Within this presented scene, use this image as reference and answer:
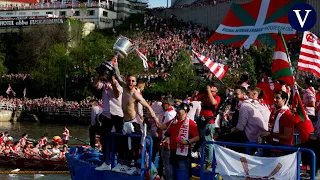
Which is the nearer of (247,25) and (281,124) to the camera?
(281,124)

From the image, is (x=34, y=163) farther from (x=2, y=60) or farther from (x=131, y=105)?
(x=2, y=60)

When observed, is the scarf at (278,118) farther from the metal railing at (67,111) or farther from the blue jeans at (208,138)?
the metal railing at (67,111)

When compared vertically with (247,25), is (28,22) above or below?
above

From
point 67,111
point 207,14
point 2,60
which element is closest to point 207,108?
point 67,111

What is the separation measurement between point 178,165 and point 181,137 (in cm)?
56

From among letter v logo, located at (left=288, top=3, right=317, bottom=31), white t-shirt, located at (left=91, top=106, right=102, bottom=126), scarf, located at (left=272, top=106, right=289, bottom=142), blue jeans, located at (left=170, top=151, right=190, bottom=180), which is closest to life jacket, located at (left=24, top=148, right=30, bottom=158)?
white t-shirt, located at (left=91, top=106, right=102, bottom=126)

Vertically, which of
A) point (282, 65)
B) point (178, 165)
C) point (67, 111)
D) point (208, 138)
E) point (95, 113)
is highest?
point (282, 65)

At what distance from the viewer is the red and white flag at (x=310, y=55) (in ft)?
40.9

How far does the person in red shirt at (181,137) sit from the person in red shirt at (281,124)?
1.64m

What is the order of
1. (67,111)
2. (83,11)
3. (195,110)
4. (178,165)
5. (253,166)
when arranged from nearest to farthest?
(253,166) → (178,165) → (195,110) → (67,111) → (83,11)

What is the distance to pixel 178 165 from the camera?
424 inches

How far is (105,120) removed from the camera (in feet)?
39.4

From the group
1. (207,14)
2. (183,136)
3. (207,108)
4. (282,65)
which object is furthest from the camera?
(207,14)

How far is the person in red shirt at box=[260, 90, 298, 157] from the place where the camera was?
9.10 meters
